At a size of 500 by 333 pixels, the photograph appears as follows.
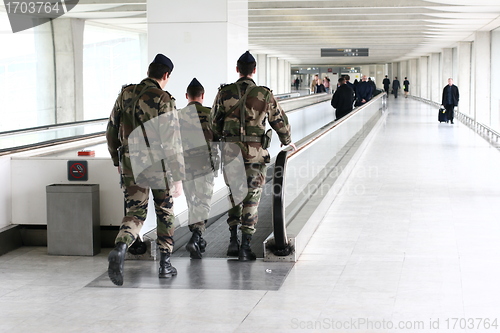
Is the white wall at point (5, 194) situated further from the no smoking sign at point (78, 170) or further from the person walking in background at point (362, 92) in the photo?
the person walking in background at point (362, 92)

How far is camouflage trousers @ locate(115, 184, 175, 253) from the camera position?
18.5 ft

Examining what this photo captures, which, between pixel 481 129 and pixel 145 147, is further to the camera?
pixel 481 129

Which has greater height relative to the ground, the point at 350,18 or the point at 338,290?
the point at 350,18

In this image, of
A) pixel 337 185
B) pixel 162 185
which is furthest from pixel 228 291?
pixel 337 185

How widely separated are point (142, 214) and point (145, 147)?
57 centimetres

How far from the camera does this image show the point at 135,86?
5.67 meters

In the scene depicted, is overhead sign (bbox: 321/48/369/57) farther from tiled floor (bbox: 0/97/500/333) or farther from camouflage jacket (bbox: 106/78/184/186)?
camouflage jacket (bbox: 106/78/184/186)

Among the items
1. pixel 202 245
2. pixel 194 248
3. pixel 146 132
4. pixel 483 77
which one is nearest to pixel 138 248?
pixel 194 248

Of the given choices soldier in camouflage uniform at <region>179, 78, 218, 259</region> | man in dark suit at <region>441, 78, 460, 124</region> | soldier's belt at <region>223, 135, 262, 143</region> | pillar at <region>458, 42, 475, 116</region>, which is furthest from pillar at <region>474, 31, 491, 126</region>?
soldier's belt at <region>223, 135, 262, 143</region>

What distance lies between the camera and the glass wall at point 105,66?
25797mm

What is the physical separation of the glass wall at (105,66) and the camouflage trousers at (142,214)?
20167mm

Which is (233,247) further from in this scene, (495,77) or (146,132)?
(495,77)

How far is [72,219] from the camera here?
21.9ft

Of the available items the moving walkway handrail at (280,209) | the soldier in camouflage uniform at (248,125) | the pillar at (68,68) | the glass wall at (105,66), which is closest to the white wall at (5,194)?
the soldier in camouflage uniform at (248,125)
